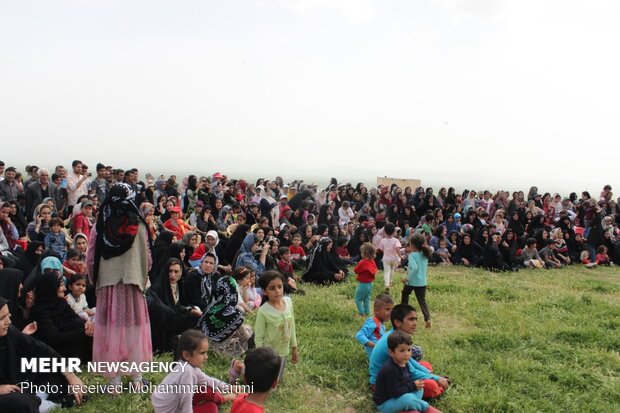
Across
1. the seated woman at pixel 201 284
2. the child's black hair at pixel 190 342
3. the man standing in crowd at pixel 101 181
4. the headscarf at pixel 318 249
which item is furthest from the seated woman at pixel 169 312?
the man standing in crowd at pixel 101 181

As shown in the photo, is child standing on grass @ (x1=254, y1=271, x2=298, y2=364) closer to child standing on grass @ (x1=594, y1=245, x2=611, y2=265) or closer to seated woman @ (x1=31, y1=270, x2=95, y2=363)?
seated woman @ (x1=31, y1=270, x2=95, y2=363)

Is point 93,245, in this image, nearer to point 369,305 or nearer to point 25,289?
point 25,289

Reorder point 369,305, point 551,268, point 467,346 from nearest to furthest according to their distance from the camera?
point 467,346
point 369,305
point 551,268

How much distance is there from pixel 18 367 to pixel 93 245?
1143mm

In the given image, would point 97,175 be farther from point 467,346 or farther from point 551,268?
point 551,268

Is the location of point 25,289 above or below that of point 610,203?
below

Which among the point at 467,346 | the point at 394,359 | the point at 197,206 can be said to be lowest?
the point at 467,346

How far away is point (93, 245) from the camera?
4.49 m

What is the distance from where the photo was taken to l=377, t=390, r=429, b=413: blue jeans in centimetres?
436

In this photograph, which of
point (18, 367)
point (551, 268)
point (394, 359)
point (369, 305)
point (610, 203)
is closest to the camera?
point (18, 367)

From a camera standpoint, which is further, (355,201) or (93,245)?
(355,201)

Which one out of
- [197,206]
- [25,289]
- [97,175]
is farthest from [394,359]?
[97,175]

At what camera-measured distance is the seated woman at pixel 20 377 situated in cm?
381

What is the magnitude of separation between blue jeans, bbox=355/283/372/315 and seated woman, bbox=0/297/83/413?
13.8ft
